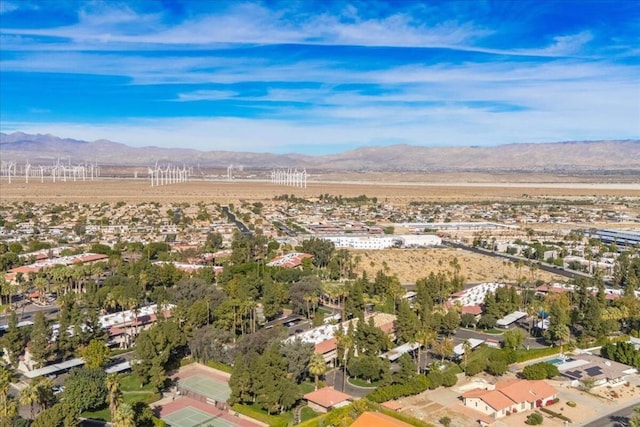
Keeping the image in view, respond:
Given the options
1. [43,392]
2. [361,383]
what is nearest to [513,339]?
[361,383]

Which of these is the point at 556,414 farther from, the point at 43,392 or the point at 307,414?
the point at 43,392

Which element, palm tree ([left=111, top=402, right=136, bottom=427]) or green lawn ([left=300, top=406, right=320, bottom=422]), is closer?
palm tree ([left=111, top=402, right=136, bottom=427])

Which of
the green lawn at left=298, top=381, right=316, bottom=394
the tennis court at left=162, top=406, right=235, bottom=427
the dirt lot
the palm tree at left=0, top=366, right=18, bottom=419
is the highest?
the palm tree at left=0, top=366, right=18, bottom=419

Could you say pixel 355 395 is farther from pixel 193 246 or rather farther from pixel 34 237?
pixel 34 237

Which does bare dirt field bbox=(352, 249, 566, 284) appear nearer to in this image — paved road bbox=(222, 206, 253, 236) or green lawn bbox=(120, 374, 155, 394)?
paved road bbox=(222, 206, 253, 236)

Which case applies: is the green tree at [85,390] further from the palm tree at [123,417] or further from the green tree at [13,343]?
the green tree at [13,343]

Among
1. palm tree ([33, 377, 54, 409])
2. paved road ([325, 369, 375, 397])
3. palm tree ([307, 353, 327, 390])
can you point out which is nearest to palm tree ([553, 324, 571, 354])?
paved road ([325, 369, 375, 397])
